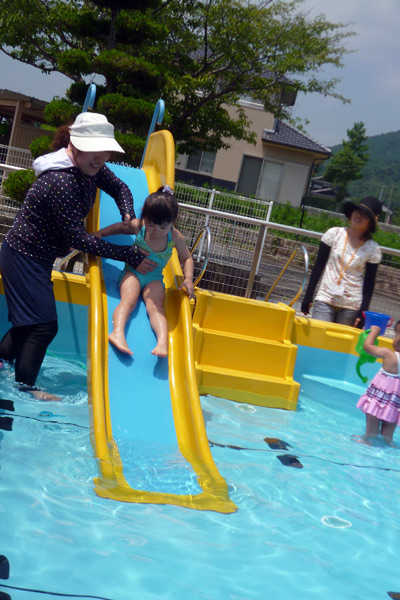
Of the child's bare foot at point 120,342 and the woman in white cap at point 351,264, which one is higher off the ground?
the woman in white cap at point 351,264

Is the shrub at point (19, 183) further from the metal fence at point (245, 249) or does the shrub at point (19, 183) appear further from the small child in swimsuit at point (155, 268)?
the small child in swimsuit at point (155, 268)

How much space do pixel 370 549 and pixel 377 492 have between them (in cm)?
87

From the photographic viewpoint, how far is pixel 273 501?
→ 3438mm

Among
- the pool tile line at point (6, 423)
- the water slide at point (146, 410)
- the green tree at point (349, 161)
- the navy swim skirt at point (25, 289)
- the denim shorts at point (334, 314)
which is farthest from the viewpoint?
the green tree at point (349, 161)

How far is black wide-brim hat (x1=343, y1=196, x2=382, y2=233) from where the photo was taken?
546 cm

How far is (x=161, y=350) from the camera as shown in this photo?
411cm

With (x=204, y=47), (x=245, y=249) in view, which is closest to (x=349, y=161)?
(x=204, y=47)

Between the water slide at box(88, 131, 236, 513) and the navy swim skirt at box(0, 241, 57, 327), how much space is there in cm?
33

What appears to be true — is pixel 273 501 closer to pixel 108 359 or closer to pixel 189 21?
pixel 108 359

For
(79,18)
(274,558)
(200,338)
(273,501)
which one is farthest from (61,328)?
(79,18)

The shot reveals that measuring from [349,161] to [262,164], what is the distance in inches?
1955

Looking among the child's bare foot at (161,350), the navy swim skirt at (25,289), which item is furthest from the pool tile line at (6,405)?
the child's bare foot at (161,350)

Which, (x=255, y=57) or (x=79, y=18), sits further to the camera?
(x=255, y=57)

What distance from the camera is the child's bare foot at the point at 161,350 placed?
13.4 ft
